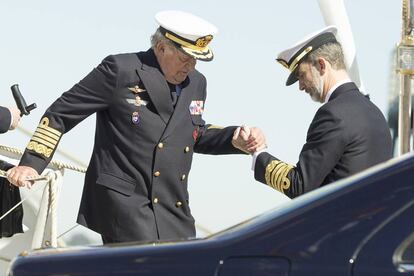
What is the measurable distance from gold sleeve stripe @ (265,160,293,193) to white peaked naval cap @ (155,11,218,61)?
0.95 meters

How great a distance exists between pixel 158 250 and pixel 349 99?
84.8 inches

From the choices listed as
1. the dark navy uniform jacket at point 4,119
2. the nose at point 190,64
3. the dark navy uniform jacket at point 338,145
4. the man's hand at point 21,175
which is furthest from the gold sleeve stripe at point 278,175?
the dark navy uniform jacket at point 4,119

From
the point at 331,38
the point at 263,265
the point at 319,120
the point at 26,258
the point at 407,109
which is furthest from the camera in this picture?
the point at 407,109

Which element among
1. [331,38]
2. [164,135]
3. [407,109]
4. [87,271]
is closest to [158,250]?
[87,271]

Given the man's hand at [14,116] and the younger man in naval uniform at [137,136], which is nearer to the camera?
the younger man in naval uniform at [137,136]

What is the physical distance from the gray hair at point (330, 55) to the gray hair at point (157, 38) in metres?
0.98

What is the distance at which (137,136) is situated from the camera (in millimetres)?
6805

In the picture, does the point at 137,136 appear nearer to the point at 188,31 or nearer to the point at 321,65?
the point at 188,31

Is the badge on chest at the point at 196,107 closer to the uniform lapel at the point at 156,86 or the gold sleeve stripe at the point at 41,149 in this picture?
the uniform lapel at the point at 156,86

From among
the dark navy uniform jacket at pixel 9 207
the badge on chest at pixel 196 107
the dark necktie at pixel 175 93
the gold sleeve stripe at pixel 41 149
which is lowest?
the dark navy uniform jacket at pixel 9 207

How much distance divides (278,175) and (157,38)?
4.19 ft

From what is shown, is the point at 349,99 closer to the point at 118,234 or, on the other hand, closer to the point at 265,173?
the point at 265,173

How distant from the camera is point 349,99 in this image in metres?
5.96

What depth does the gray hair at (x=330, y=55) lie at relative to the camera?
6.11 meters
